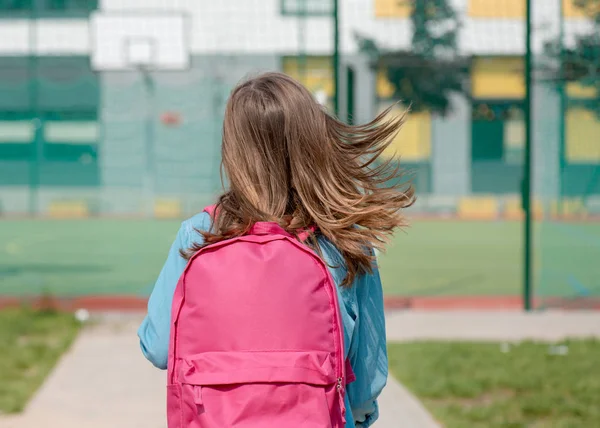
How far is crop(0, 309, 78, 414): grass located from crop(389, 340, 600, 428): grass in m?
2.33

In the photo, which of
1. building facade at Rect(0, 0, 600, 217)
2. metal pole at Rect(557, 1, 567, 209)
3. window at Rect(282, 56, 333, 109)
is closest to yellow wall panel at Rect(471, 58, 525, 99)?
building facade at Rect(0, 0, 600, 217)

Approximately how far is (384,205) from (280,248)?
32 centimetres

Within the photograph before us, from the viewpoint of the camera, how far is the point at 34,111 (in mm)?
10094

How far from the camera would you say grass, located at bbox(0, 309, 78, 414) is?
5473 mm

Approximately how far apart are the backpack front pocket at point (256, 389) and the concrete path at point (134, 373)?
2.95 meters

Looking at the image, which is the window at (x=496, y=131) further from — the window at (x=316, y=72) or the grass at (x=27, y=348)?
the grass at (x=27, y=348)

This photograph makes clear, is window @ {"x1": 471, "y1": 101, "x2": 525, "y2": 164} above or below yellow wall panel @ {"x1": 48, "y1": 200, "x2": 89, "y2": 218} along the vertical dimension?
above

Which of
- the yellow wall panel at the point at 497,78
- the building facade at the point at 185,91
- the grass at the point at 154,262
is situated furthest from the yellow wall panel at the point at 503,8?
the grass at the point at 154,262

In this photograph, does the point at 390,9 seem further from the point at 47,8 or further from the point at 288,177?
the point at 288,177

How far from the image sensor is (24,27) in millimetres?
9648

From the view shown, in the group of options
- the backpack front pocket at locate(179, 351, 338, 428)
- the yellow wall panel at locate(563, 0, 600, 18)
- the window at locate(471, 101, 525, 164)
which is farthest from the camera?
the window at locate(471, 101, 525, 164)

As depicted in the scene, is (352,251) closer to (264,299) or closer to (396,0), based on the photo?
(264,299)

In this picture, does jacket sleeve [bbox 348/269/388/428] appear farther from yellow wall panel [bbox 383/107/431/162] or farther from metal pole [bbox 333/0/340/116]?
yellow wall panel [bbox 383/107/431/162]

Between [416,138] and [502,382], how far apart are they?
6946 millimetres
